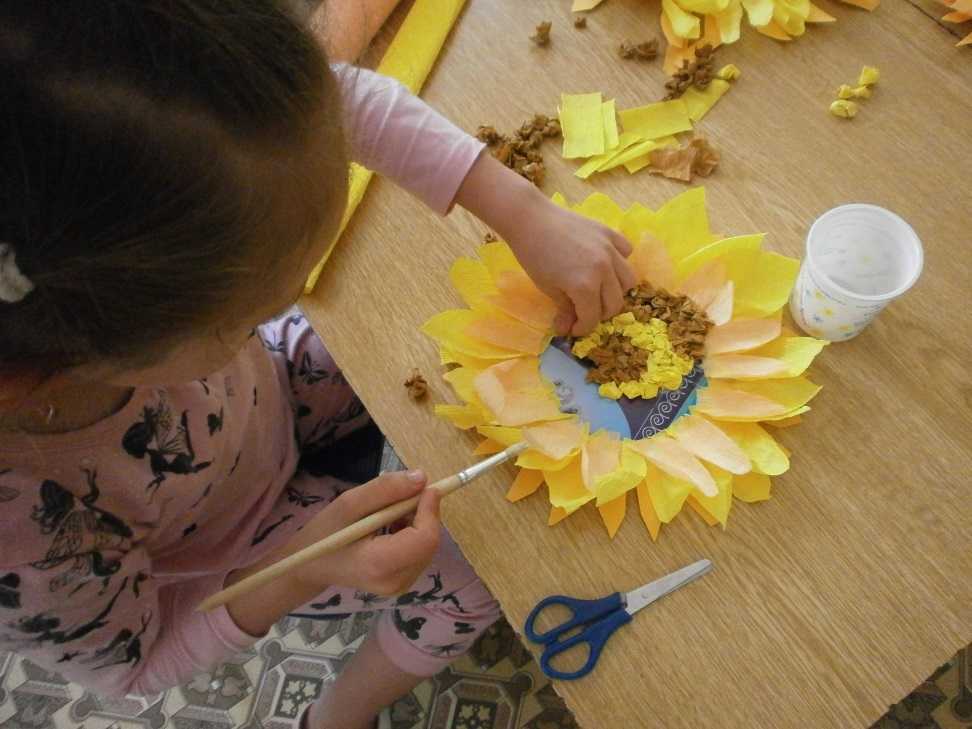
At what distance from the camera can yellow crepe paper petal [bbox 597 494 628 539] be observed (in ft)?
1.70

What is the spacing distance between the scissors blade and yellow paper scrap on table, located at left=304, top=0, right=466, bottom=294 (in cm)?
45

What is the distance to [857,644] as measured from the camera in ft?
1.58

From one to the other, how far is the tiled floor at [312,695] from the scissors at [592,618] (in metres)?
0.60

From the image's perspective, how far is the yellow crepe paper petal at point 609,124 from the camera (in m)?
0.64

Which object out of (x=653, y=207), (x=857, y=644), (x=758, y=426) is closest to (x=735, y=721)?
(x=857, y=644)

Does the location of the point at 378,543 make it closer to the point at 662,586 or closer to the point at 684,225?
the point at 662,586

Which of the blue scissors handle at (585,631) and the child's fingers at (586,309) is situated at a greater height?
the child's fingers at (586,309)

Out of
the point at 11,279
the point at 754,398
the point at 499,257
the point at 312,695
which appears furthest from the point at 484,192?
the point at 312,695

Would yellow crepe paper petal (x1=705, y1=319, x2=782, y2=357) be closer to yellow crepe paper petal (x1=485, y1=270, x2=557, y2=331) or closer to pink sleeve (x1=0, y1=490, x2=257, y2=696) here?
yellow crepe paper petal (x1=485, y1=270, x2=557, y2=331)

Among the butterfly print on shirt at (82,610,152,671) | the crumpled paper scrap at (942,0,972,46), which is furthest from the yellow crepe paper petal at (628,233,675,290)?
the butterfly print on shirt at (82,610,152,671)

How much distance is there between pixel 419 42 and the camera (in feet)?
2.27

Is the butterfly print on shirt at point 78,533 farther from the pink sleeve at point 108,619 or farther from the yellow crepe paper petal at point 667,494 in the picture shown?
the yellow crepe paper petal at point 667,494

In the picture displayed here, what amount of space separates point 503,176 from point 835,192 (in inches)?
10.5

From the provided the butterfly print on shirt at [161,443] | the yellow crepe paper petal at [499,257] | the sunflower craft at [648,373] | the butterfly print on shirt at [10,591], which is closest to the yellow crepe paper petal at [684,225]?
the sunflower craft at [648,373]
